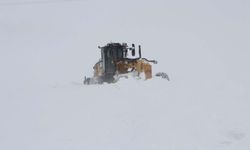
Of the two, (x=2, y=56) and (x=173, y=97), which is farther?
(x=2, y=56)

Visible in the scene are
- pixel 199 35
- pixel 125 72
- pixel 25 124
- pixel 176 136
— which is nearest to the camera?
pixel 176 136

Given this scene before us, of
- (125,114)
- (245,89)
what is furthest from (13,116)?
(245,89)

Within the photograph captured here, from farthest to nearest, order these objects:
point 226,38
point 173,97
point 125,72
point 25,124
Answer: point 226,38
point 125,72
point 173,97
point 25,124

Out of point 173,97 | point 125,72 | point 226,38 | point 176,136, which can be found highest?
Result: point 226,38

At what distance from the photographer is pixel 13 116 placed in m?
9.99

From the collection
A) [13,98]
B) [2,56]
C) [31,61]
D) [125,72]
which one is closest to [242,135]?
[13,98]

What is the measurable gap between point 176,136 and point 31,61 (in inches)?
1056

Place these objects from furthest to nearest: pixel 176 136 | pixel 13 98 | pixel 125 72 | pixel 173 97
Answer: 1. pixel 125 72
2. pixel 13 98
3. pixel 173 97
4. pixel 176 136

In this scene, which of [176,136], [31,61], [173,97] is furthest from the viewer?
[31,61]

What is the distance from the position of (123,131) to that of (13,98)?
5201 mm

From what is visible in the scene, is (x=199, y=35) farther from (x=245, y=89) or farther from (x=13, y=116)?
(x=13, y=116)

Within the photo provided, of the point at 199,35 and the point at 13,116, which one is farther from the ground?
the point at 199,35

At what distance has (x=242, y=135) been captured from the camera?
26.8ft

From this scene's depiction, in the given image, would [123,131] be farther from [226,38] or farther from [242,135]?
[226,38]
